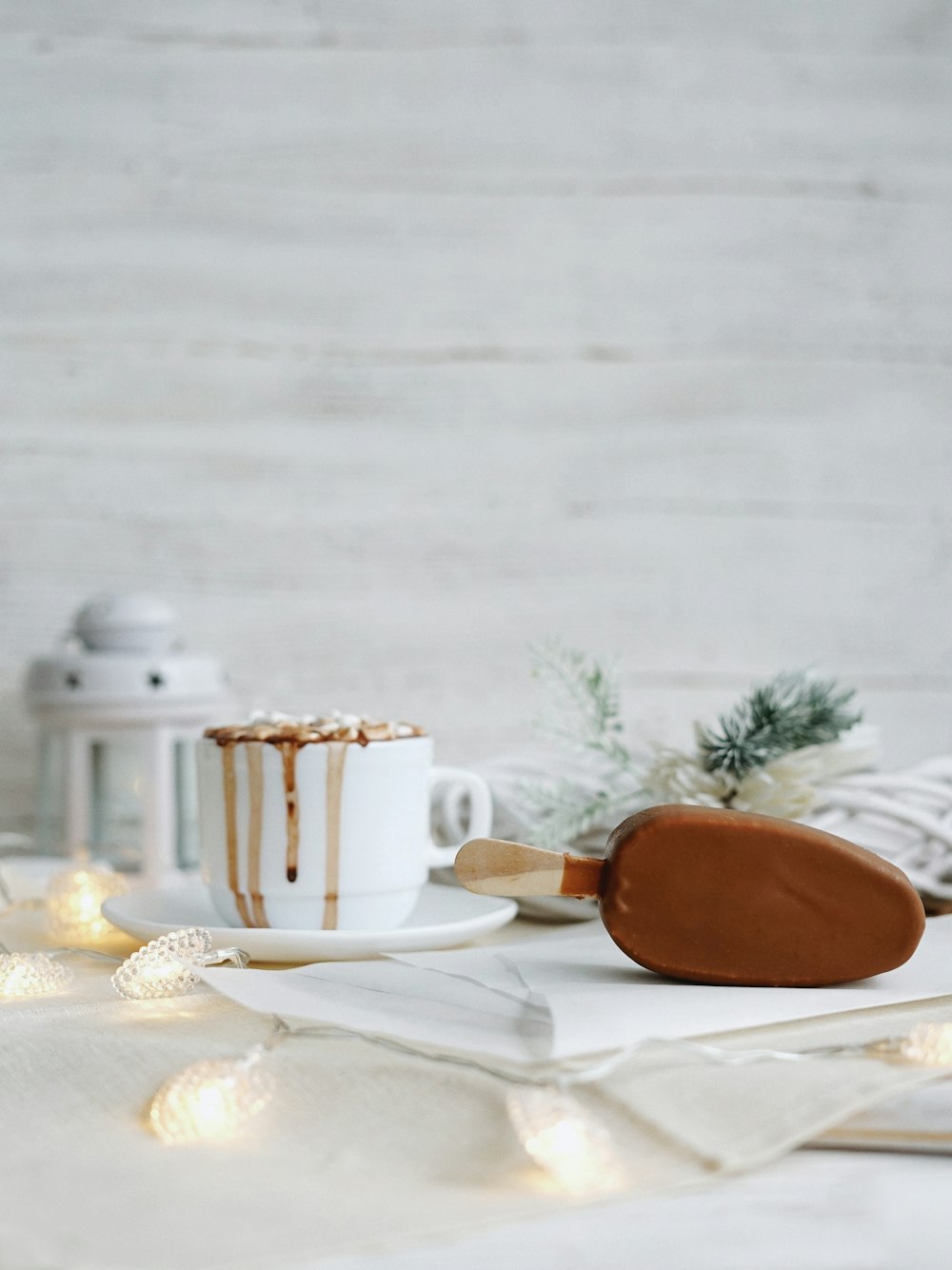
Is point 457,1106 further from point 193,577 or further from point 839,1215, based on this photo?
point 193,577

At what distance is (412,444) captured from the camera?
113cm

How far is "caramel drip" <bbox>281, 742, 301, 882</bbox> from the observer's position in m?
0.56

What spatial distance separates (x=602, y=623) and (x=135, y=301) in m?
0.56

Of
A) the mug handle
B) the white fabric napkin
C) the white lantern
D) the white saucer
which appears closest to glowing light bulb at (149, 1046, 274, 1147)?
the white fabric napkin

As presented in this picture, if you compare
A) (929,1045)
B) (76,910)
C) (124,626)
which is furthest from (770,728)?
(124,626)

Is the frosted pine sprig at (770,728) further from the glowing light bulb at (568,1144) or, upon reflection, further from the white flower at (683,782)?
the glowing light bulb at (568,1144)

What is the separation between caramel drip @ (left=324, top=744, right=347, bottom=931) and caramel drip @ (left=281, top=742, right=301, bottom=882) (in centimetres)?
2

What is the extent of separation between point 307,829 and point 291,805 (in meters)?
0.01

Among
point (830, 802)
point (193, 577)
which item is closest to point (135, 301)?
point (193, 577)

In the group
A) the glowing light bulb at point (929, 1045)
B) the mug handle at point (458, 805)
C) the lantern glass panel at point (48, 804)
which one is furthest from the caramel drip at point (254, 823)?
the lantern glass panel at point (48, 804)

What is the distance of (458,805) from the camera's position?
0.75 meters

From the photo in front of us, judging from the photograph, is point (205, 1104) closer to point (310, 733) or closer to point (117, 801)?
point (310, 733)

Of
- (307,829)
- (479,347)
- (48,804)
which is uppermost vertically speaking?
(479,347)

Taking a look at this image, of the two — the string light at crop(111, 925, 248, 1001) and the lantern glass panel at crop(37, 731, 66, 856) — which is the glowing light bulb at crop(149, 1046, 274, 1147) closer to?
the string light at crop(111, 925, 248, 1001)
